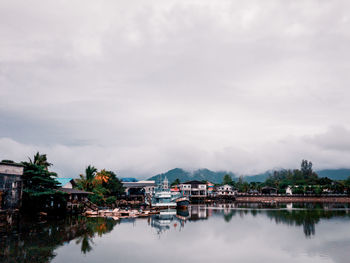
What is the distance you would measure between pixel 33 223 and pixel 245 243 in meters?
29.4

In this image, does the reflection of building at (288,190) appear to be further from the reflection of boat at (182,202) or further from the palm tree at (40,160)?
the palm tree at (40,160)

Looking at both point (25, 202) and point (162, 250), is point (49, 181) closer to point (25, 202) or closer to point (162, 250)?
point (25, 202)

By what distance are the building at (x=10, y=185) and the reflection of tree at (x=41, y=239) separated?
10.5ft

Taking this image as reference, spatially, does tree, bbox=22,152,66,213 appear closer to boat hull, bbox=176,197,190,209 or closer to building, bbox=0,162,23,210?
building, bbox=0,162,23,210

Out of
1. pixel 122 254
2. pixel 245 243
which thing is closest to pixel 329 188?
pixel 245 243

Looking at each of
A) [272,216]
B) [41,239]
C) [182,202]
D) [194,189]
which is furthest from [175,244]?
[194,189]

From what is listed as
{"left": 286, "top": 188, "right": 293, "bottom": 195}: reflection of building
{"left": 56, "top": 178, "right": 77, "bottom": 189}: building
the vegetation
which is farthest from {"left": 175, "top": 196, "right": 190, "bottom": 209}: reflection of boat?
{"left": 286, "top": 188, "right": 293, "bottom": 195}: reflection of building

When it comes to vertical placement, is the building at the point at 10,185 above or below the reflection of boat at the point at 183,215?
above

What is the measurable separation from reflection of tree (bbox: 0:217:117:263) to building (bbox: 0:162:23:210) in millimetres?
3213

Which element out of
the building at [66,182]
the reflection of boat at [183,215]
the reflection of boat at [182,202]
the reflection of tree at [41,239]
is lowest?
the reflection of boat at [183,215]

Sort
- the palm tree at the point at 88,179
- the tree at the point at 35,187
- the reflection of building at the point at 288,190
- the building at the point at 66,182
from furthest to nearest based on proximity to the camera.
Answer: the reflection of building at the point at 288,190 < the palm tree at the point at 88,179 < the building at the point at 66,182 < the tree at the point at 35,187

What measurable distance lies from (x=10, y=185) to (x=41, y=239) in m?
13.2

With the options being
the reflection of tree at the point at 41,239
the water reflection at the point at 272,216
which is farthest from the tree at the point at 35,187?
the water reflection at the point at 272,216

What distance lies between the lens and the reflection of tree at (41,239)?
25906mm
